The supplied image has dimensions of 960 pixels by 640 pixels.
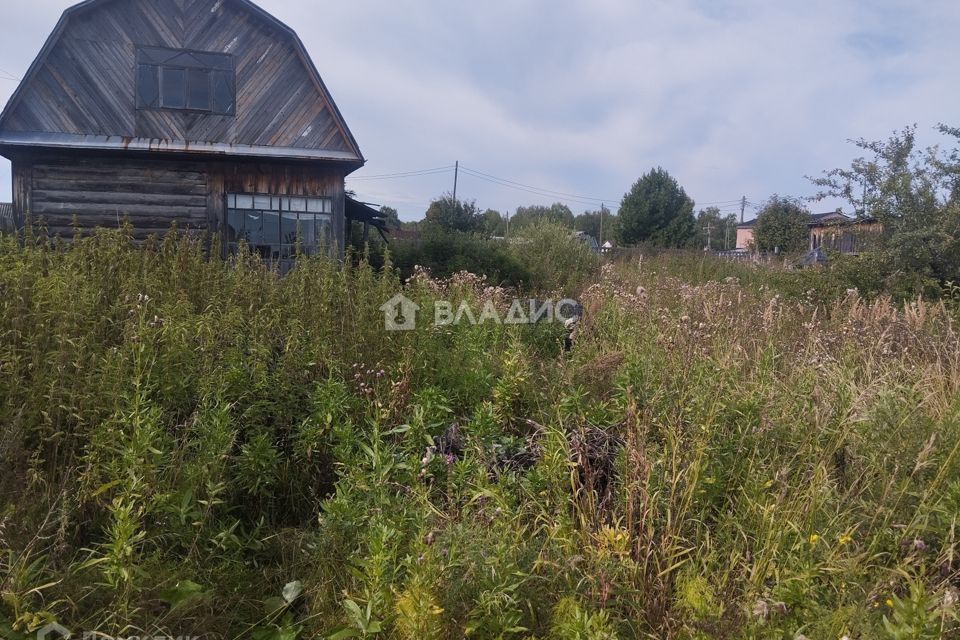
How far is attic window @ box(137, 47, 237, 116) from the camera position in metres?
10.6

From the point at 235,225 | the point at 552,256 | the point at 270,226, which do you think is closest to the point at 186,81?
the point at 235,225

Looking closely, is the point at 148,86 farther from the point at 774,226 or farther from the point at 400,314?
the point at 774,226

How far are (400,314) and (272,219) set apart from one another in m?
7.67

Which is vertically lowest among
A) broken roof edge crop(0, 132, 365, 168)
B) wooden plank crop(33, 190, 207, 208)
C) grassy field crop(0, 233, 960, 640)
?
grassy field crop(0, 233, 960, 640)

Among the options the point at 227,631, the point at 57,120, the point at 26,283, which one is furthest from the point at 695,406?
the point at 57,120

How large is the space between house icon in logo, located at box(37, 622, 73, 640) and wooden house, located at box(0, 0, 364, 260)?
9966mm

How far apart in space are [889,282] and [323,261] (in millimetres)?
8342

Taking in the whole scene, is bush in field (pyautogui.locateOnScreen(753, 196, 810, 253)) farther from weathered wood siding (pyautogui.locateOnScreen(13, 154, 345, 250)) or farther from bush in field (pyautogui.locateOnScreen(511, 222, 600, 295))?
weathered wood siding (pyautogui.locateOnScreen(13, 154, 345, 250))

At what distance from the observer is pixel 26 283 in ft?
10.4

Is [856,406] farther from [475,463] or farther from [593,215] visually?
[593,215]

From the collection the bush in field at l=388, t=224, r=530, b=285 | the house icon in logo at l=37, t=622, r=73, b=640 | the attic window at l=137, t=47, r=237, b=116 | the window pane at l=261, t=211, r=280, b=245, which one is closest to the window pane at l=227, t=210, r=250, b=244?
the window pane at l=261, t=211, r=280, b=245

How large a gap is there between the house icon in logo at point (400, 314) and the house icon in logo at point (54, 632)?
8.68ft

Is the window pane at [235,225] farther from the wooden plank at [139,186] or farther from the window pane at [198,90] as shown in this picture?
the window pane at [198,90]

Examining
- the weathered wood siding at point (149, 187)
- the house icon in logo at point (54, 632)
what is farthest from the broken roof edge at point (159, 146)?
the house icon in logo at point (54, 632)
